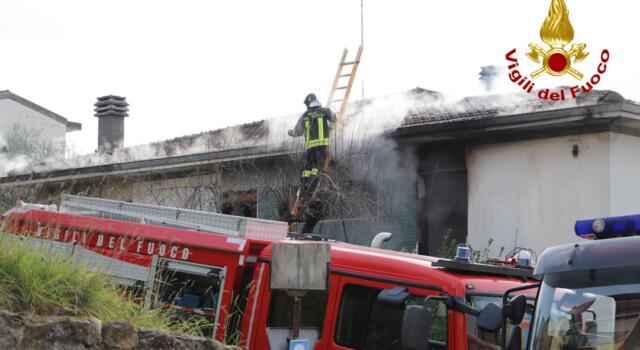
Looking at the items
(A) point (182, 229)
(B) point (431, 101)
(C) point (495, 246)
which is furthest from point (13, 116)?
(A) point (182, 229)

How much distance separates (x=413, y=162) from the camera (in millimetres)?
17109

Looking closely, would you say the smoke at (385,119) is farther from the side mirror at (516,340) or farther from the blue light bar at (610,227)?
the side mirror at (516,340)

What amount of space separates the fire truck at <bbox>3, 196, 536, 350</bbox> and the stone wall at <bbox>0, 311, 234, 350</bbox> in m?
0.95

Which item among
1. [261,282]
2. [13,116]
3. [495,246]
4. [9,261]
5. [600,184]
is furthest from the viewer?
[13,116]

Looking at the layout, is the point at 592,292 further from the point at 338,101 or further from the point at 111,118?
the point at 111,118

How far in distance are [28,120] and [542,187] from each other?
2493cm

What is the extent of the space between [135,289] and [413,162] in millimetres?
8676

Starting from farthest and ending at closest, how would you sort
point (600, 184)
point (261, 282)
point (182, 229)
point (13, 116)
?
point (13, 116), point (600, 184), point (182, 229), point (261, 282)

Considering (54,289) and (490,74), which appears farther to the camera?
(490,74)

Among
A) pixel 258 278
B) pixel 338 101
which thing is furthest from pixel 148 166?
pixel 258 278

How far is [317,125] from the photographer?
15.8 metres

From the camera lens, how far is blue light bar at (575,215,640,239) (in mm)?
6070

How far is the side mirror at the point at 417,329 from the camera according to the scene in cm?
664

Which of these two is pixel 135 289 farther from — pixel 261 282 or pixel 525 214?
pixel 525 214
